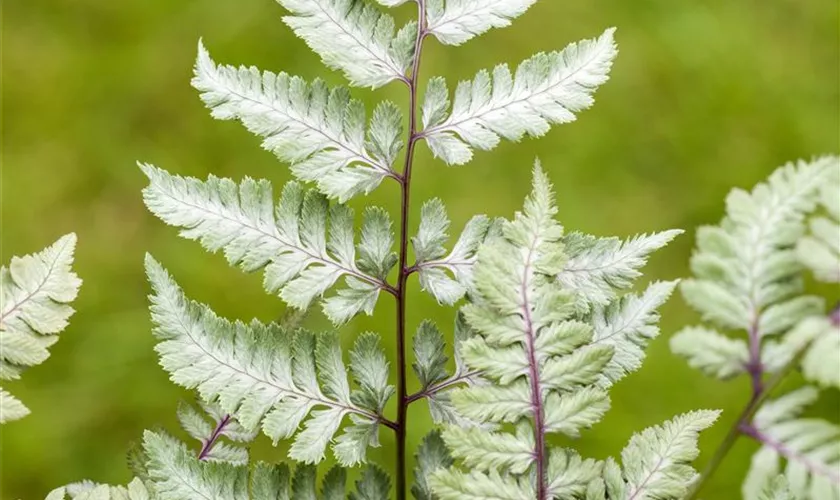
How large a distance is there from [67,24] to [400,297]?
2934mm

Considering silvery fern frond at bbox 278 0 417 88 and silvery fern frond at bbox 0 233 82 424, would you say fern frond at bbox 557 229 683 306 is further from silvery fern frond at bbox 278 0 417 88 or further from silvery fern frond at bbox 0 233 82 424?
silvery fern frond at bbox 0 233 82 424

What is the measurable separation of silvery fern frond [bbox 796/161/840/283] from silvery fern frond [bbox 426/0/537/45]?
494mm

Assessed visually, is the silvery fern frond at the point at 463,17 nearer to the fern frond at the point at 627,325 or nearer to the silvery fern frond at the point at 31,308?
the fern frond at the point at 627,325

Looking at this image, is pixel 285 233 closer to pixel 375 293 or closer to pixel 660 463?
pixel 375 293

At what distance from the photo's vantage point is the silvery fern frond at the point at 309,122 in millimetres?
1106

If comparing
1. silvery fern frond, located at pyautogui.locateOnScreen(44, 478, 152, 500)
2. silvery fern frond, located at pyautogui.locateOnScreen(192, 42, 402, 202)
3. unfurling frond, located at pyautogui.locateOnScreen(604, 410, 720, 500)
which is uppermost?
silvery fern frond, located at pyautogui.locateOnScreen(192, 42, 402, 202)

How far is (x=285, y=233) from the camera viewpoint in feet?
3.69

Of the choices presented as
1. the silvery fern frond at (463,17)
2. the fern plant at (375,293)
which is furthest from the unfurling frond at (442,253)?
the silvery fern frond at (463,17)

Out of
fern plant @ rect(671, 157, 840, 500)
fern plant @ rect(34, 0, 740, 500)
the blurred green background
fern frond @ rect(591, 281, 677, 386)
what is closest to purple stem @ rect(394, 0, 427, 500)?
fern plant @ rect(34, 0, 740, 500)

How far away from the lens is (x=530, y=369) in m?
0.96

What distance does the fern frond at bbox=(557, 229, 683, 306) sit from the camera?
1089 millimetres

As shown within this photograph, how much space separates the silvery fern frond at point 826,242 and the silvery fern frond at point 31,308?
0.83 m

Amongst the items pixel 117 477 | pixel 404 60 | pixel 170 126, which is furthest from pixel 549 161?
pixel 404 60

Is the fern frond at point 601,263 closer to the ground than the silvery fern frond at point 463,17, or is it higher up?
closer to the ground
